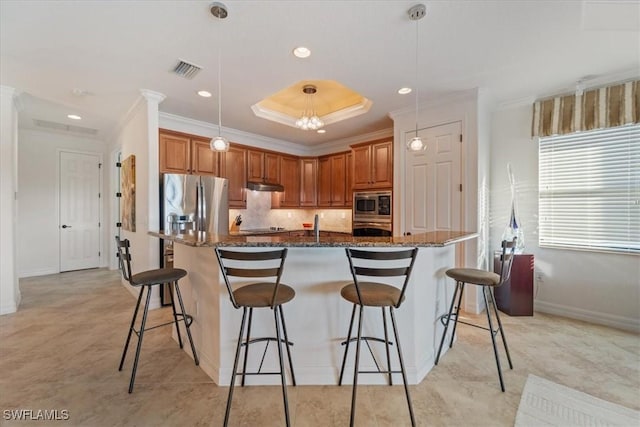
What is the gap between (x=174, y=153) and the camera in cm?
405

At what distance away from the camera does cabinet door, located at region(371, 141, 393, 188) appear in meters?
4.37

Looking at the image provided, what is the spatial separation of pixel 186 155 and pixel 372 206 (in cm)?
300

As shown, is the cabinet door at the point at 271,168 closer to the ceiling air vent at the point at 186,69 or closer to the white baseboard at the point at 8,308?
the ceiling air vent at the point at 186,69

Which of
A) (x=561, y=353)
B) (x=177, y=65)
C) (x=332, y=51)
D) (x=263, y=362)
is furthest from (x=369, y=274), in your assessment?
(x=177, y=65)

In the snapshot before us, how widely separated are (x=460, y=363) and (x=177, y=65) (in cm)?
383

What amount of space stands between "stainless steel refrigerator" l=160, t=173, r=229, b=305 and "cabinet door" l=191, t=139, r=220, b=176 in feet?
1.38

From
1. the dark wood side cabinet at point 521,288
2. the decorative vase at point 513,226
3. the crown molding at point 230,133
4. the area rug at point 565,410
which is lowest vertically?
the area rug at point 565,410

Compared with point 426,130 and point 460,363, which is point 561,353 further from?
point 426,130

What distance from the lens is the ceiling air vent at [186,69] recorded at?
2.75 m

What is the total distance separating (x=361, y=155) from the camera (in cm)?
477

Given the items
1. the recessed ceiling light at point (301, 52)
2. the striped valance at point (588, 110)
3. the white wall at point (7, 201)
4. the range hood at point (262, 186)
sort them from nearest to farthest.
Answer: the recessed ceiling light at point (301, 52)
the striped valance at point (588, 110)
the white wall at point (7, 201)
the range hood at point (262, 186)

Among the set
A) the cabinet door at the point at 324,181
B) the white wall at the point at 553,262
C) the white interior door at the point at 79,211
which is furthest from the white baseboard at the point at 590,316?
the white interior door at the point at 79,211

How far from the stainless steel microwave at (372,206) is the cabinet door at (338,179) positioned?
0.54m

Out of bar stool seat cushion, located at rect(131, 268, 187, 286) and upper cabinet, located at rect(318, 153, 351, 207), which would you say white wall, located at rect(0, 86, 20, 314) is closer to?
bar stool seat cushion, located at rect(131, 268, 187, 286)
